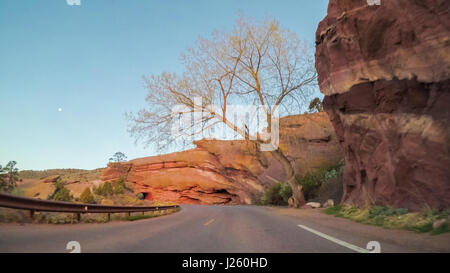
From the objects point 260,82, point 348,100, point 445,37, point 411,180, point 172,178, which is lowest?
point 172,178

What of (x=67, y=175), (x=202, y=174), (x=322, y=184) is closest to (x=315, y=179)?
(x=322, y=184)

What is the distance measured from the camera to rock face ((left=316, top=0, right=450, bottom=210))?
305 inches

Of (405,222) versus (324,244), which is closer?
(324,244)

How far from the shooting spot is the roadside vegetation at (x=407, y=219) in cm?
630

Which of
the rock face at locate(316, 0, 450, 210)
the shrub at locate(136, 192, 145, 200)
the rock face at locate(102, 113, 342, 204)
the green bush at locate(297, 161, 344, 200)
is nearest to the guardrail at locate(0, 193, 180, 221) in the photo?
the rock face at locate(316, 0, 450, 210)

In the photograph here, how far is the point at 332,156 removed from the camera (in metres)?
27.2

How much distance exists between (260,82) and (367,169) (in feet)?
36.3

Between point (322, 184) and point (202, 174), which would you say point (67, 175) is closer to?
point (202, 174)

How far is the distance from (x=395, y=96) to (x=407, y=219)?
14.0 ft

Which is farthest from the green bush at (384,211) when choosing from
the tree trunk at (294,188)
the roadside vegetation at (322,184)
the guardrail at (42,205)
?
the tree trunk at (294,188)

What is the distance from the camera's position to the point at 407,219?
752 cm

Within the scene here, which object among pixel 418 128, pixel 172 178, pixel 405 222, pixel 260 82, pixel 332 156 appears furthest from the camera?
pixel 172 178

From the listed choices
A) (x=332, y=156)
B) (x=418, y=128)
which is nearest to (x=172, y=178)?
(x=332, y=156)
